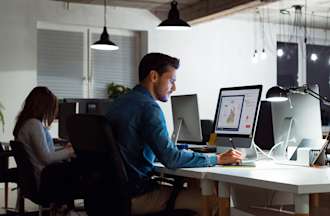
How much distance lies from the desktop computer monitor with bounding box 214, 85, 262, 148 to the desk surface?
0.27 meters

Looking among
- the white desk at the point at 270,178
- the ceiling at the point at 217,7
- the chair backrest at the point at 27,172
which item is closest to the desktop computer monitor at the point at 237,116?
the white desk at the point at 270,178

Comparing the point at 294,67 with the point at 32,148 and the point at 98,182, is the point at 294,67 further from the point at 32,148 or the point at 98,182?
the point at 98,182

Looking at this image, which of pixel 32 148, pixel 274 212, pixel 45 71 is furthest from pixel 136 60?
pixel 274 212

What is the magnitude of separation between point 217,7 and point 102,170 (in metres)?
5.73

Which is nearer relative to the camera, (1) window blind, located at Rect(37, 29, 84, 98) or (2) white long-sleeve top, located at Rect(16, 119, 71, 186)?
(2) white long-sleeve top, located at Rect(16, 119, 71, 186)

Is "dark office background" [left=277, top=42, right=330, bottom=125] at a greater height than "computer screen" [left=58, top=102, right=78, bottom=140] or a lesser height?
greater

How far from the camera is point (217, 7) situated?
7.73 meters

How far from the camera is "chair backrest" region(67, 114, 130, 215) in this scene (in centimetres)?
233

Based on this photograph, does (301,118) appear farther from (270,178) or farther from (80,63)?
(80,63)

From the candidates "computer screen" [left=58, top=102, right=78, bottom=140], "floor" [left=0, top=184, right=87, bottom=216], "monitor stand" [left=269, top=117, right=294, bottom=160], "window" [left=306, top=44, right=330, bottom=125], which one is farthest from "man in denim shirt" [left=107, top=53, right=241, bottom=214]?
"window" [left=306, top=44, right=330, bottom=125]

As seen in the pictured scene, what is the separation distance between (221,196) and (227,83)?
7.05m

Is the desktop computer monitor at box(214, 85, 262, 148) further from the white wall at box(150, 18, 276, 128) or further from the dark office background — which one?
the dark office background

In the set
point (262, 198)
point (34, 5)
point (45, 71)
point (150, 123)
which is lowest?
point (262, 198)

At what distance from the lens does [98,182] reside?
7.79 feet
